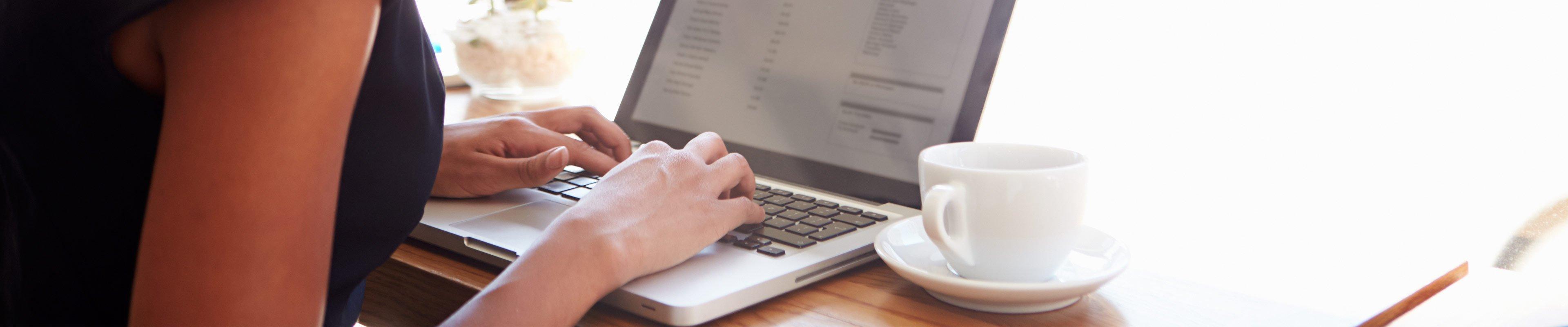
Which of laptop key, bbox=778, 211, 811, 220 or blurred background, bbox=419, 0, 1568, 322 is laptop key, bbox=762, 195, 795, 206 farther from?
blurred background, bbox=419, 0, 1568, 322

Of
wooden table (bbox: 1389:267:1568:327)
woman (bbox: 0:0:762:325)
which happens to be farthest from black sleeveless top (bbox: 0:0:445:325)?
wooden table (bbox: 1389:267:1568:327)

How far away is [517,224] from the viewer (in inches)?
25.7

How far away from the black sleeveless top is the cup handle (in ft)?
0.93

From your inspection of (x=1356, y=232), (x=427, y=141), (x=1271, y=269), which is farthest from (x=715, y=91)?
(x=1356, y=232)

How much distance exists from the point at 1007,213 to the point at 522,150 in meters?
0.44

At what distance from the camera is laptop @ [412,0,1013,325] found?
1.80 ft

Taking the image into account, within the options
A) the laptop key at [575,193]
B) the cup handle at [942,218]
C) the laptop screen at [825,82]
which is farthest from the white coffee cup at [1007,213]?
the laptop key at [575,193]

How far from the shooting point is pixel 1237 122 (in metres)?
1.09

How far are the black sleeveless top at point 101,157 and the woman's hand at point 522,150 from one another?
0.14m

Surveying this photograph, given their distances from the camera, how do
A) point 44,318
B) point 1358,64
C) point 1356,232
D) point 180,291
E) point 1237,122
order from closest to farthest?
1. point 180,291
2. point 44,318
3. point 1356,232
4. point 1358,64
5. point 1237,122

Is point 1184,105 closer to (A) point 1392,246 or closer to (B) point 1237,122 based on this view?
(B) point 1237,122

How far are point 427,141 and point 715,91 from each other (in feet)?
1.32

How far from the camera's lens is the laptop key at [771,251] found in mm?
555

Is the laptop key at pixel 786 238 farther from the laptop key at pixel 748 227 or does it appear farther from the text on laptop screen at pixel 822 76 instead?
the text on laptop screen at pixel 822 76
